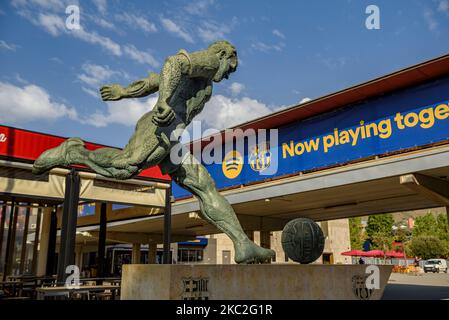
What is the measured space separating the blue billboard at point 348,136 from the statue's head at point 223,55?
26.7 feet

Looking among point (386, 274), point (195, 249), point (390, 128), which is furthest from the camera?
point (195, 249)

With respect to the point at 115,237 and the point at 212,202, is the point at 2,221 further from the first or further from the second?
the point at 115,237

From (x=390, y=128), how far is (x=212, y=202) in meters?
9.10

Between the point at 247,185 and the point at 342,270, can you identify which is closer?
the point at 342,270

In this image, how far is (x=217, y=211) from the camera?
15.8 ft

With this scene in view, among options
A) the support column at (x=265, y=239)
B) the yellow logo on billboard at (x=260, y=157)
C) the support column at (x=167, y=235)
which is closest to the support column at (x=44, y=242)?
the support column at (x=167, y=235)

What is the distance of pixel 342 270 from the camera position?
4.94 meters

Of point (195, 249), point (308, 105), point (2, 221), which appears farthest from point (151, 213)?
point (195, 249)

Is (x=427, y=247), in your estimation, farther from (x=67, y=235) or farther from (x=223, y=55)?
(x=223, y=55)

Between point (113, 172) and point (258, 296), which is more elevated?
point (113, 172)

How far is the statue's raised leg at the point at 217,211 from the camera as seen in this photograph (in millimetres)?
4695

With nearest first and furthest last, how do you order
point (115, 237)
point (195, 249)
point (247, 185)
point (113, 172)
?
point (113, 172), point (247, 185), point (115, 237), point (195, 249)

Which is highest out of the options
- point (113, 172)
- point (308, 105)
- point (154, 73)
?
point (308, 105)

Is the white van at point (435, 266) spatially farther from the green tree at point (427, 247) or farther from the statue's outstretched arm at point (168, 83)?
the statue's outstretched arm at point (168, 83)
